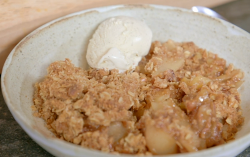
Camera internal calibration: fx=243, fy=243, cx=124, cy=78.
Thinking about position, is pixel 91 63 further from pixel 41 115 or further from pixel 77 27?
pixel 41 115

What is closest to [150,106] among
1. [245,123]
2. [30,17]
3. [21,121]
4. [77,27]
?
[245,123]

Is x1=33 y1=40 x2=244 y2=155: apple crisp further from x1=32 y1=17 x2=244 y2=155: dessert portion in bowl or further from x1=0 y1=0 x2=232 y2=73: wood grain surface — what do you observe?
x1=0 y1=0 x2=232 y2=73: wood grain surface

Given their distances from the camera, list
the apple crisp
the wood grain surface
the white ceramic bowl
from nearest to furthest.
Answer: the apple crisp, the white ceramic bowl, the wood grain surface

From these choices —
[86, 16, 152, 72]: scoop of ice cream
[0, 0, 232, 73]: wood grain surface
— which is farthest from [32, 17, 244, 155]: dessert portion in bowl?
[0, 0, 232, 73]: wood grain surface

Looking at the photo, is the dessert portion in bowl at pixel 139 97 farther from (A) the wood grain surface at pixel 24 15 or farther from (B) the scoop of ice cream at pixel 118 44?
(A) the wood grain surface at pixel 24 15

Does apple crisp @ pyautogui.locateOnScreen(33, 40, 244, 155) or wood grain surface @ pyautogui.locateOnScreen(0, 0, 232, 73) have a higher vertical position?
wood grain surface @ pyautogui.locateOnScreen(0, 0, 232, 73)

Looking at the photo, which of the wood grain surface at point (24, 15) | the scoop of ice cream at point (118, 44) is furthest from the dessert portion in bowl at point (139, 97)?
the wood grain surface at point (24, 15)

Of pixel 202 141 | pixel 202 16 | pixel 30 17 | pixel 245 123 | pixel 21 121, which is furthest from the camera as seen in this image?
pixel 202 16
